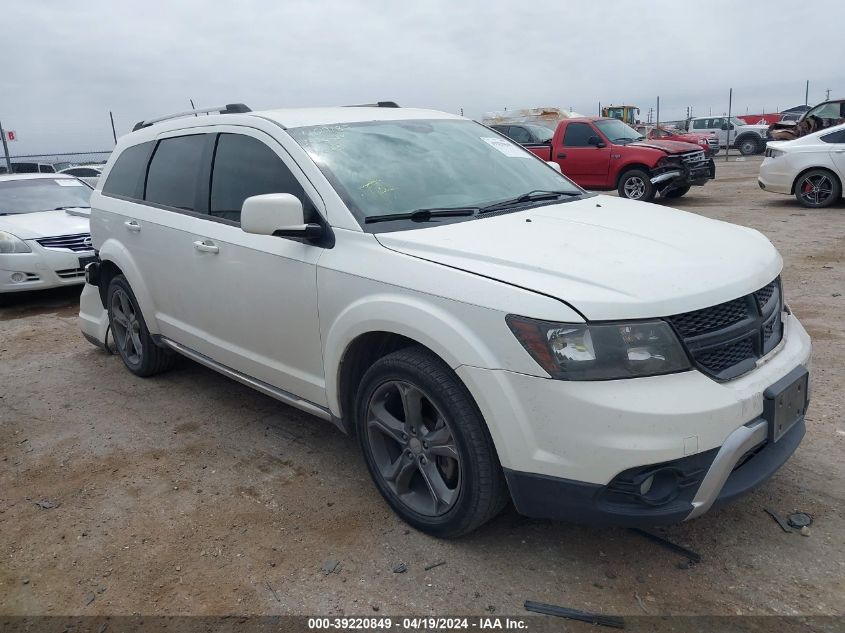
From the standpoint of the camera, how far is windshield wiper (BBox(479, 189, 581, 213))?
3329 millimetres

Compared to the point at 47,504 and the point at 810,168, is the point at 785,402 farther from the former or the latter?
the point at 810,168

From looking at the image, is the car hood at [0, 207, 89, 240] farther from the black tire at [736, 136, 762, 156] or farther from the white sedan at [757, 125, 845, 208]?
the black tire at [736, 136, 762, 156]

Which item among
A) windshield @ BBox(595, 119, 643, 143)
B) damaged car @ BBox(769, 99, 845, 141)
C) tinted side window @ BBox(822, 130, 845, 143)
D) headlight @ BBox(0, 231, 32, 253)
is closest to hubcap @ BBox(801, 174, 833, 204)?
tinted side window @ BBox(822, 130, 845, 143)

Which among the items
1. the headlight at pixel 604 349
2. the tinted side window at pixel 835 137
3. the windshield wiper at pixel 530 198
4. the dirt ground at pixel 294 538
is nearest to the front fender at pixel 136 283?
the dirt ground at pixel 294 538

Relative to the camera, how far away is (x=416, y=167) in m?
3.47

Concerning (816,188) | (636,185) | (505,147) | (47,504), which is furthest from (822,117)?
(47,504)

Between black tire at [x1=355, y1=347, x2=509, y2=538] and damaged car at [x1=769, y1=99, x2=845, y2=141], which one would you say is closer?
black tire at [x1=355, y1=347, x2=509, y2=538]

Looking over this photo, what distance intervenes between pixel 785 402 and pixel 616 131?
1246cm

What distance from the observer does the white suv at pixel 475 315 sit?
2.33m

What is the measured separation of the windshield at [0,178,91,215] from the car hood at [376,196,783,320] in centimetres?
739

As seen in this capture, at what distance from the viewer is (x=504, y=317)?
2.40 meters

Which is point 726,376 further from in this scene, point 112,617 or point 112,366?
point 112,366

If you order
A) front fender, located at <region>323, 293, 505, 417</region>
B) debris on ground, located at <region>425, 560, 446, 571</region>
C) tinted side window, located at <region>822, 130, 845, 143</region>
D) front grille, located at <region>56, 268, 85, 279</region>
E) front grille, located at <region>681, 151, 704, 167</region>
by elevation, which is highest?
tinted side window, located at <region>822, 130, 845, 143</region>

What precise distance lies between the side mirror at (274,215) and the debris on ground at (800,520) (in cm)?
236
